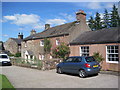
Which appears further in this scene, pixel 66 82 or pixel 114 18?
pixel 114 18

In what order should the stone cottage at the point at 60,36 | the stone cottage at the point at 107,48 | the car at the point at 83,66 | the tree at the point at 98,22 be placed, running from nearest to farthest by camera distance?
the car at the point at 83,66
the stone cottage at the point at 107,48
the stone cottage at the point at 60,36
the tree at the point at 98,22

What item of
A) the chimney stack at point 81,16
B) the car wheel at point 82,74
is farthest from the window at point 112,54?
the chimney stack at point 81,16

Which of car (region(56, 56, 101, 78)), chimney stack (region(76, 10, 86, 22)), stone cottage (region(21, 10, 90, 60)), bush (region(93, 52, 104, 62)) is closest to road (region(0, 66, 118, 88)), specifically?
car (region(56, 56, 101, 78))


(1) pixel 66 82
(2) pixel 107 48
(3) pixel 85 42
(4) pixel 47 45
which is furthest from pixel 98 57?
(4) pixel 47 45

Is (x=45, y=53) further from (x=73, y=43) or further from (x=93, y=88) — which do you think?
(x=93, y=88)

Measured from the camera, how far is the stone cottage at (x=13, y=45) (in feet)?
161

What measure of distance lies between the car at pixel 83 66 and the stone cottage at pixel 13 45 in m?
38.6

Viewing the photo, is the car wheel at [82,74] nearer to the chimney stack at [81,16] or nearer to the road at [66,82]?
the road at [66,82]

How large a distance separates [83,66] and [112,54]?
5.83 m

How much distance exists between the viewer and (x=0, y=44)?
57.9m

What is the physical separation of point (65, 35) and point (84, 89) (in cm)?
1471

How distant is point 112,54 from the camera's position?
1614 cm

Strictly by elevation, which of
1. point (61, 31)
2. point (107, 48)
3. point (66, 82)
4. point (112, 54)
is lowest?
point (66, 82)

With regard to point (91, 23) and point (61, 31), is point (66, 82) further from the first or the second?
point (91, 23)
